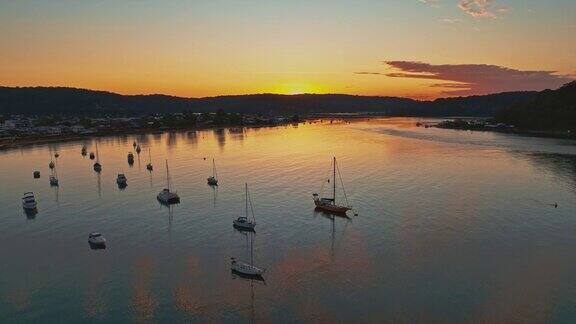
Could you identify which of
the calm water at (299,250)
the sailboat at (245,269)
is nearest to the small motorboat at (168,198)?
the calm water at (299,250)

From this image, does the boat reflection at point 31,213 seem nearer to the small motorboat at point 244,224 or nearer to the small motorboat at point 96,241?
the small motorboat at point 96,241

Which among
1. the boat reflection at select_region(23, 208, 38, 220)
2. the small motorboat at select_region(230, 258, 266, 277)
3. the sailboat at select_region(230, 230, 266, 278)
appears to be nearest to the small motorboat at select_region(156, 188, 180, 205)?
the boat reflection at select_region(23, 208, 38, 220)

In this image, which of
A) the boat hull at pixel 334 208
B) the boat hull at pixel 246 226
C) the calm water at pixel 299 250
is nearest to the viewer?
the calm water at pixel 299 250

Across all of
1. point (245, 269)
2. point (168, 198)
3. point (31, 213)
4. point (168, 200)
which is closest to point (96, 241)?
point (245, 269)

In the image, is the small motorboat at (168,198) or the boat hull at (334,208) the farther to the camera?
the small motorboat at (168,198)

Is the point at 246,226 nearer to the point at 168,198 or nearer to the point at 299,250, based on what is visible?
the point at 299,250

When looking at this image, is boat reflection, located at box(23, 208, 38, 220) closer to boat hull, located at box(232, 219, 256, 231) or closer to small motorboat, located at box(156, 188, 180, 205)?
small motorboat, located at box(156, 188, 180, 205)

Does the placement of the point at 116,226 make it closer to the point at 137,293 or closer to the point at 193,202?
the point at 193,202
